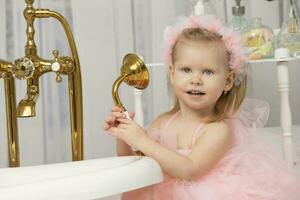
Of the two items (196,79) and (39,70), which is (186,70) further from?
(39,70)

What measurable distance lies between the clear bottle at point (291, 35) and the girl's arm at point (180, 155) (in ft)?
1.30

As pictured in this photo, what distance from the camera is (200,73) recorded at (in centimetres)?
118

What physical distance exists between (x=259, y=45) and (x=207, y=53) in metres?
0.27

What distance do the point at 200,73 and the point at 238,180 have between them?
258 millimetres

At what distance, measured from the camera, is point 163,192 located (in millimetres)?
1095

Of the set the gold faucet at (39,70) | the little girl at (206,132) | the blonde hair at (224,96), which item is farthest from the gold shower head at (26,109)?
the blonde hair at (224,96)

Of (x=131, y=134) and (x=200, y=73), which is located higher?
(x=200, y=73)

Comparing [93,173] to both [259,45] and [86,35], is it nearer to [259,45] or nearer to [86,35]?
[259,45]

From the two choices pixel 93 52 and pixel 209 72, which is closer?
pixel 209 72

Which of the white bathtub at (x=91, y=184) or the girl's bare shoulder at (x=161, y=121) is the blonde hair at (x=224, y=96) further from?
the white bathtub at (x=91, y=184)

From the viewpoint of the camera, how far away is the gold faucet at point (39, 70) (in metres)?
1.10

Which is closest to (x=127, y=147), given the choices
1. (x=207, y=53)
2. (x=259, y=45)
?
(x=207, y=53)

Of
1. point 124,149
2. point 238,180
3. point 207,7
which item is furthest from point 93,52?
point 238,180

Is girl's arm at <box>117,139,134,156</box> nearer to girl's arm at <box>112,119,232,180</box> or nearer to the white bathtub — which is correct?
girl's arm at <box>112,119,232,180</box>
